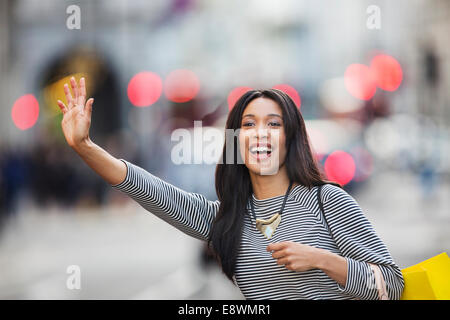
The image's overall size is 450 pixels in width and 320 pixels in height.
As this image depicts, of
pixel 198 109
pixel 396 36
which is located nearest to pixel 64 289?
pixel 198 109

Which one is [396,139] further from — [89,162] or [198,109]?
[89,162]

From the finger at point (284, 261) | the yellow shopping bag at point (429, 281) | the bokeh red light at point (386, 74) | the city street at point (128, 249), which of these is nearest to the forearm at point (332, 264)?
the finger at point (284, 261)

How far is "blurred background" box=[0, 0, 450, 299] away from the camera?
1133 cm

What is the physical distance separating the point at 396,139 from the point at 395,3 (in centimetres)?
1049

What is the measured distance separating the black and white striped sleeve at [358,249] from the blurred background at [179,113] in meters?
2.72

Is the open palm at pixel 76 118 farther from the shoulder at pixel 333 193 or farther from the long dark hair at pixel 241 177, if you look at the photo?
the shoulder at pixel 333 193

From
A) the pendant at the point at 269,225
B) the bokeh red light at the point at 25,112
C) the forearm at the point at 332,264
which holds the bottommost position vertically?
the forearm at the point at 332,264

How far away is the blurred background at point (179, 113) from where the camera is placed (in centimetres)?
1133

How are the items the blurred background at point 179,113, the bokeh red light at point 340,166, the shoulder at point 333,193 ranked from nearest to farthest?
the shoulder at point 333,193 → the blurred background at point 179,113 → the bokeh red light at point 340,166

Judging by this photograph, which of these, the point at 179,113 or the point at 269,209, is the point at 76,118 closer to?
the point at 269,209

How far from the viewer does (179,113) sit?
27.8 m

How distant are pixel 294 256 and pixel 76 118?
0.98 m

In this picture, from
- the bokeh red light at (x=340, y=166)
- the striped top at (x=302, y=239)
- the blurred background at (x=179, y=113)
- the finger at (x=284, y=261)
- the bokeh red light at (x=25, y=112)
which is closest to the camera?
the finger at (x=284, y=261)

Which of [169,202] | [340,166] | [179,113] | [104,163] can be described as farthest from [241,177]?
[179,113]
